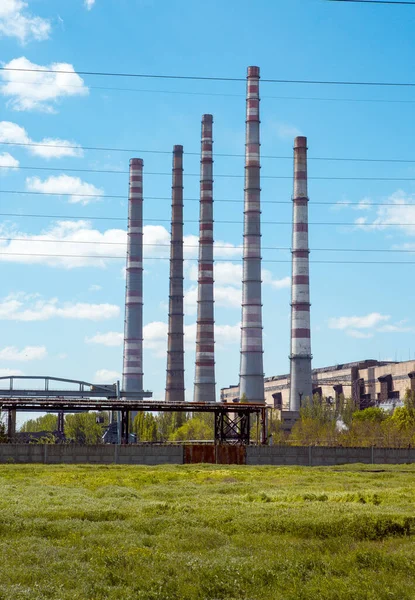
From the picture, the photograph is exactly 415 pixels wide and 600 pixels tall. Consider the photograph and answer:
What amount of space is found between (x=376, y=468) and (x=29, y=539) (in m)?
30.9

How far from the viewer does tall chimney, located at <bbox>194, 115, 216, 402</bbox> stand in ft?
304

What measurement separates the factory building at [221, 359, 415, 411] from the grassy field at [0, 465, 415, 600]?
73645 mm

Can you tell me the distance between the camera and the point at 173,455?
159 ft

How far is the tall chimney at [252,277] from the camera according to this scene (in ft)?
291

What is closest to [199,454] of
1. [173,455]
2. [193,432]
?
[173,455]

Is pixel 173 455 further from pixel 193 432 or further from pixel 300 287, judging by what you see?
pixel 193 432

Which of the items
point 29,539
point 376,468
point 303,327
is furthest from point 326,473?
point 303,327

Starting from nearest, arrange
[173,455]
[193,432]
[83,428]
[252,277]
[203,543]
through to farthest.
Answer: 1. [203,543]
2. [173,455]
3. [252,277]
4. [193,432]
5. [83,428]

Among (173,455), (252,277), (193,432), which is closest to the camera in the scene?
(173,455)

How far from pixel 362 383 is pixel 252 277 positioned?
1171 inches

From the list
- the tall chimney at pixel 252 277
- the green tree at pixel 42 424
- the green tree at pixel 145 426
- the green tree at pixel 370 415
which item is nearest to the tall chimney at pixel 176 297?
the green tree at pixel 145 426

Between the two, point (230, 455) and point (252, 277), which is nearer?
point (230, 455)

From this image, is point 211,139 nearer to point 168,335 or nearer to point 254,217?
point 254,217

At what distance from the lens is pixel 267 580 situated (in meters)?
14.5
